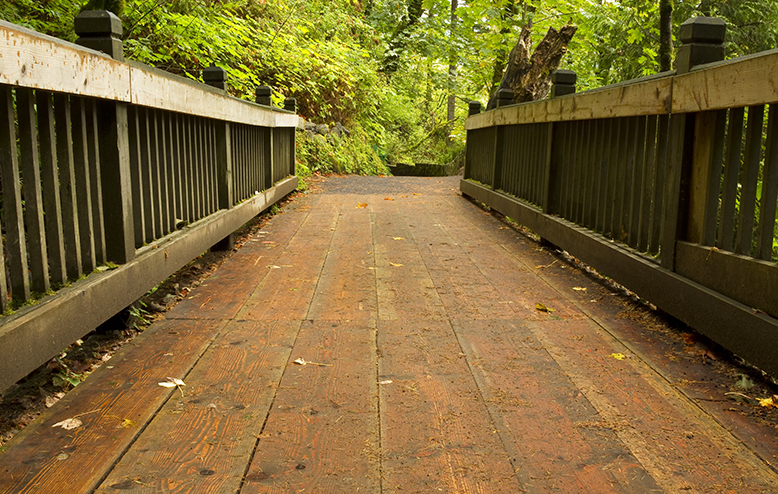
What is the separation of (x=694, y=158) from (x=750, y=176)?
431mm

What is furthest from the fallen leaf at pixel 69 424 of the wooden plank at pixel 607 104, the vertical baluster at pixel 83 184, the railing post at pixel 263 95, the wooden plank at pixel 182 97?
the railing post at pixel 263 95

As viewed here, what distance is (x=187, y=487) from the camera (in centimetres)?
160

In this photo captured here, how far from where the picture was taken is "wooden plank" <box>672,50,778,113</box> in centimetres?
218

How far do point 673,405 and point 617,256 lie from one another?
4.99ft

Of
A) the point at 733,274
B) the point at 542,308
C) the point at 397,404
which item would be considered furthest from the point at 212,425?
the point at 733,274

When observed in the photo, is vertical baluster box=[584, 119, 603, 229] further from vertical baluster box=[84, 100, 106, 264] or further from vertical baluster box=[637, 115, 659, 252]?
vertical baluster box=[84, 100, 106, 264]

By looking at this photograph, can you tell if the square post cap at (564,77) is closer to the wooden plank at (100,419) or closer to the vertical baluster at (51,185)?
the wooden plank at (100,419)

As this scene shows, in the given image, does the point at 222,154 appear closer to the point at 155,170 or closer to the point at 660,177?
the point at 155,170

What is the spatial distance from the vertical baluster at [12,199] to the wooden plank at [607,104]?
109 inches

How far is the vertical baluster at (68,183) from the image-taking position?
2344 millimetres

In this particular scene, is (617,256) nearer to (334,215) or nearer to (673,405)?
(673,405)

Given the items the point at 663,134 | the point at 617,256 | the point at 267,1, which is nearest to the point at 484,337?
the point at 617,256

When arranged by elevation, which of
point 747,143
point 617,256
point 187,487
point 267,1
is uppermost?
point 267,1

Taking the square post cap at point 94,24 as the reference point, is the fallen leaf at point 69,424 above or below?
below
